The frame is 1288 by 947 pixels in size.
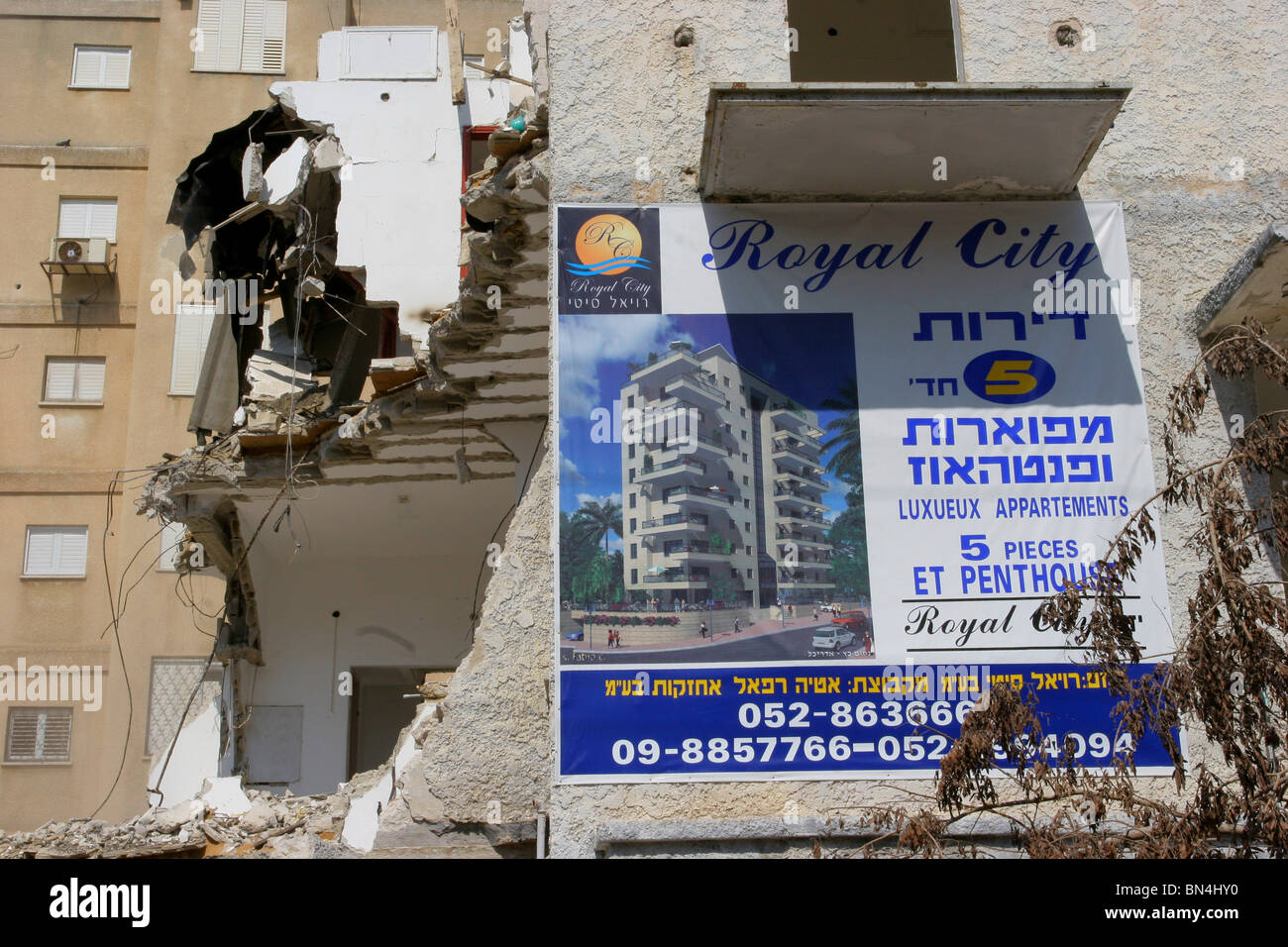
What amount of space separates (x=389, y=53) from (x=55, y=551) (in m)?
10.9

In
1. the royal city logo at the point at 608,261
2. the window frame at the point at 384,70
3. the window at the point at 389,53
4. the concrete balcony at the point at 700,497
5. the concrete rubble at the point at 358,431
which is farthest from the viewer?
the window at the point at 389,53

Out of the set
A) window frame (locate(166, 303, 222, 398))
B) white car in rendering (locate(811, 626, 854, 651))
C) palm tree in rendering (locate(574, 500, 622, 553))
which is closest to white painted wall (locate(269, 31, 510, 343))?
palm tree in rendering (locate(574, 500, 622, 553))

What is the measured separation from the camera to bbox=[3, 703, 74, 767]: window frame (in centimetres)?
1834

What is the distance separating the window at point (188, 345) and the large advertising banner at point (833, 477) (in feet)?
49.1

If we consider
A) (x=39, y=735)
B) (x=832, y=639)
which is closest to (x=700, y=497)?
(x=832, y=639)

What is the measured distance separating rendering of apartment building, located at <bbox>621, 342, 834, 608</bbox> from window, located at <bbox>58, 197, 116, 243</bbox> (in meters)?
18.2

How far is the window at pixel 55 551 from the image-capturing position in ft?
63.8

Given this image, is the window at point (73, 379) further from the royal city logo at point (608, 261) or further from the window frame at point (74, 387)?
the royal city logo at point (608, 261)

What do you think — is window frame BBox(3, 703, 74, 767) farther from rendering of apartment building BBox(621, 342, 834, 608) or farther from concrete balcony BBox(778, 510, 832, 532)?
concrete balcony BBox(778, 510, 832, 532)
